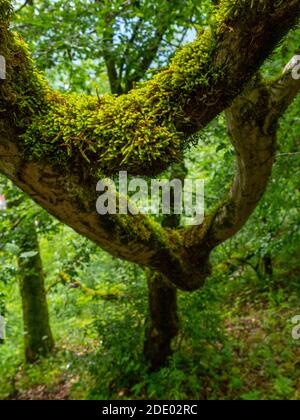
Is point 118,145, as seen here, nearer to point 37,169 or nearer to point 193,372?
point 37,169

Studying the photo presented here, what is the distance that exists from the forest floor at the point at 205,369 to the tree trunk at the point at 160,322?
7.0 inches

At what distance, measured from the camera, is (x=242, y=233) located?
293 inches

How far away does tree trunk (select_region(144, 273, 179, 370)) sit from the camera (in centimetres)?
500

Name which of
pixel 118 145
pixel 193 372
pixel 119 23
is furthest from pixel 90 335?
pixel 118 145

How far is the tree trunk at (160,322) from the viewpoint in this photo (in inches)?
197

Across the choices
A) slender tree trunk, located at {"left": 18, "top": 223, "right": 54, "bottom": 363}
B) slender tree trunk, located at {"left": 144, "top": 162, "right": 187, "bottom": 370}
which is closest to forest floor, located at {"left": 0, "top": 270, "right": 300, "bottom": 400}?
slender tree trunk, located at {"left": 144, "top": 162, "right": 187, "bottom": 370}

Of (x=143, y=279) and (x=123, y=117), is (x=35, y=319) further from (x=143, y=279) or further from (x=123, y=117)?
(x=123, y=117)

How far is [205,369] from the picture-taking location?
5.31 m

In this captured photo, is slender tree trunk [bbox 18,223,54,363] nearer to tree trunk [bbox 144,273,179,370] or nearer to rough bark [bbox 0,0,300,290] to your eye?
tree trunk [bbox 144,273,179,370]

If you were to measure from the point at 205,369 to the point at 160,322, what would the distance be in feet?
2.85

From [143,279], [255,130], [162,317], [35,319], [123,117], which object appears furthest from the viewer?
[35,319]

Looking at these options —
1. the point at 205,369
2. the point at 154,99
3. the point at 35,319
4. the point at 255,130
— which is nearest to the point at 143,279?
the point at 205,369

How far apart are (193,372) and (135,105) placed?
4.27m

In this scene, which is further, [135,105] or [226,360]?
[226,360]
